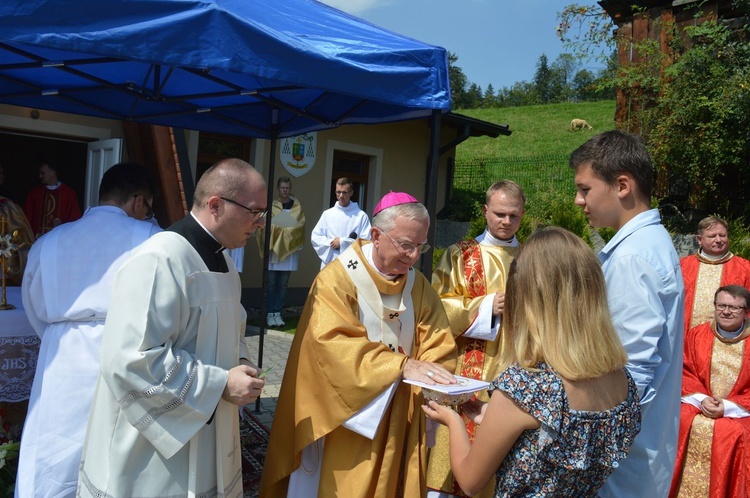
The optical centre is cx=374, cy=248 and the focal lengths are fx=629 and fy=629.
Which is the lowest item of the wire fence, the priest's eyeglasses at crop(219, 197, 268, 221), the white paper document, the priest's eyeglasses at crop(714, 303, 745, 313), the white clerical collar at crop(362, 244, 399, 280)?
the white paper document

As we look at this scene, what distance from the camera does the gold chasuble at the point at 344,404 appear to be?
2.57 metres

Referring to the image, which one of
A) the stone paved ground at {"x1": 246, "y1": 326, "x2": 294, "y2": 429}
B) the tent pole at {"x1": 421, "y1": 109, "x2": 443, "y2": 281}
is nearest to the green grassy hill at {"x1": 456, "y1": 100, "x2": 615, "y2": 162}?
the stone paved ground at {"x1": 246, "y1": 326, "x2": 294, "y2": 429}

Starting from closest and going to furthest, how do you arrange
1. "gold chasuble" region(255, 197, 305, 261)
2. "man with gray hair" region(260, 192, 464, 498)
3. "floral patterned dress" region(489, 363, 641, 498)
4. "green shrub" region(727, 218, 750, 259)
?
"floral patterned dress" region(489, 363, 641, 498)
"man with gray hair" region(260, 192, 464, 498)
"green shrub" region(727, 218, 750, 259)
"gold chasuble" region(255, 197, 305, 261)

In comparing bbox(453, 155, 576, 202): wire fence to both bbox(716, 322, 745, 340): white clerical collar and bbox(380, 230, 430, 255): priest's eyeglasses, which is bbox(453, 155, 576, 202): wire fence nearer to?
bbox(716, 322, 745, 340): white clerical collar

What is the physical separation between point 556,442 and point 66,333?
2.18m

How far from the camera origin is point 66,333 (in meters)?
2.80

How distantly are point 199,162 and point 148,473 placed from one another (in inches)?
324

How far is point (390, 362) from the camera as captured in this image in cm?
256

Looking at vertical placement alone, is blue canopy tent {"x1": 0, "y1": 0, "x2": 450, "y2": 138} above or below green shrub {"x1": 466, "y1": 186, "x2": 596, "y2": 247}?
above

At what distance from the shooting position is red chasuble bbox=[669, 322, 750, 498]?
3859 mm

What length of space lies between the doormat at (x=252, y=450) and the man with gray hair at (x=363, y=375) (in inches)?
41.2

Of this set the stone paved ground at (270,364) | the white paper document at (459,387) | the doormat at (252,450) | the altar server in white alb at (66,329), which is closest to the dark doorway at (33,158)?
the stone paved ground at (270,364)

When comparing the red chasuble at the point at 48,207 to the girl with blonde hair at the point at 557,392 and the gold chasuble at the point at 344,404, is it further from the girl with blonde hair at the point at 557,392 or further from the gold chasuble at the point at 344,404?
the girl with blonde hair at the point at 557,392

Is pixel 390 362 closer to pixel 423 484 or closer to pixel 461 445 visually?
pixel 423 484
